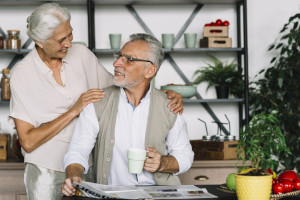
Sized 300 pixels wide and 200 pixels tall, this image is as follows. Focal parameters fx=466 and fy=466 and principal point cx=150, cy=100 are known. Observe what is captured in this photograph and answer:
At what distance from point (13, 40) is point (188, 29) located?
1.57 metres

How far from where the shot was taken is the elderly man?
232cm

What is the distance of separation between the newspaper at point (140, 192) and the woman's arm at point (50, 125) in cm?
54

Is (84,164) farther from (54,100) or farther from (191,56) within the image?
(191,56)

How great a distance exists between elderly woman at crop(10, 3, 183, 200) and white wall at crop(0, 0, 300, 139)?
177 cm

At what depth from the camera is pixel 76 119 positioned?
8.16 feet

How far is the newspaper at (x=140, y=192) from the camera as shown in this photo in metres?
1.81

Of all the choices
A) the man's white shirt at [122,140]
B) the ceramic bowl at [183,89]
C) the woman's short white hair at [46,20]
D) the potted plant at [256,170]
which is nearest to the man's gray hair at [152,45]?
the man's white shirt at [122,140]

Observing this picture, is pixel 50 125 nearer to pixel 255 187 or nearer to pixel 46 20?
pixel 46 20

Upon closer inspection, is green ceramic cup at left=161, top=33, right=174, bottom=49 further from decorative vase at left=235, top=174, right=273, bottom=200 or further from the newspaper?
decorative vase at left=235, top=174, right=273, bottom=200

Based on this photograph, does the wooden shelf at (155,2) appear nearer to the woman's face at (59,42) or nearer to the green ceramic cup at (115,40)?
the green ceramic cup at (115,40)

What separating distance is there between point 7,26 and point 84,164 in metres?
2.48

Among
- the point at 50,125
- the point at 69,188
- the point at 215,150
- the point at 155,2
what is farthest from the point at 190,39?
the point at 69,188

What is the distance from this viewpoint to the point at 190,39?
397cm

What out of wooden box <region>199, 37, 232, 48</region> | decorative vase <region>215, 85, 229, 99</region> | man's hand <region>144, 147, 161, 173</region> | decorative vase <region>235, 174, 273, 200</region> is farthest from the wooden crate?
decorative vase <region>235, 174, 273, 200</region>
